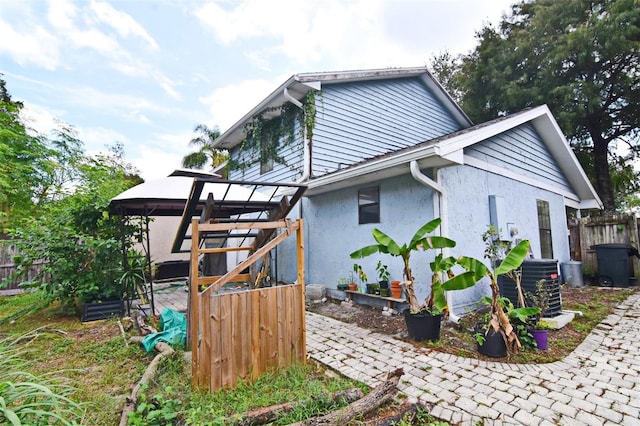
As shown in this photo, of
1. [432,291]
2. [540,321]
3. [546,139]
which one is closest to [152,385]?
[432,291]

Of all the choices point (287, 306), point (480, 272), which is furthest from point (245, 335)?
point (480, 272)

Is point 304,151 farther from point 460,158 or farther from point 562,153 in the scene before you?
point 562,153

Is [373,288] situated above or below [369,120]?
below

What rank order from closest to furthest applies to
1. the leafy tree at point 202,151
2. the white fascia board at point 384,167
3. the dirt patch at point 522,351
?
the dirt patch at point 522,351 < the white fascia board at point 384,167 < the leafy tree at point 202,151

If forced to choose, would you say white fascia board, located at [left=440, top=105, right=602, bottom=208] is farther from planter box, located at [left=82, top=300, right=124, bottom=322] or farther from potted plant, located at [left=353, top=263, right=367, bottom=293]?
planter box, located at [left=82, top=300, right=124, bottom=322]

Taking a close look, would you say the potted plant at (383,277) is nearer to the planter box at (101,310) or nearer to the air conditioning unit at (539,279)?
the air conditioning unit at (539,279)

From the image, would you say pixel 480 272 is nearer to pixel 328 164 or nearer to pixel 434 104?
pixel 328 164

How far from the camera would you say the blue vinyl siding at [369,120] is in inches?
336

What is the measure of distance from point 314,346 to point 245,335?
5.29 ft

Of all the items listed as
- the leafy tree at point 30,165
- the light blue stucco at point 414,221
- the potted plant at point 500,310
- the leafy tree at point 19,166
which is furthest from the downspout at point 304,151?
the leafy tree at point 19,166

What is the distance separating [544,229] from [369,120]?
20.6 feet

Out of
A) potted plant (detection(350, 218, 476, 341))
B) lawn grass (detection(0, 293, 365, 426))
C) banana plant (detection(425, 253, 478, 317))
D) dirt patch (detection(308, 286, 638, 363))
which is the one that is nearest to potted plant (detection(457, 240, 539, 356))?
banana plant (detection(425, 253, 478, 317))

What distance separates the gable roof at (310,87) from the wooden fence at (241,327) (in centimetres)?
556

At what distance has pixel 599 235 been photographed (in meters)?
9.64
